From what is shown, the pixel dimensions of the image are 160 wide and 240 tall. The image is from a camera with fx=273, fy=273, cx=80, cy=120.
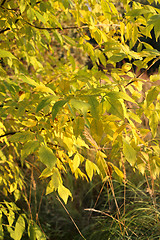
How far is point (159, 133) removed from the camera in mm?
4504

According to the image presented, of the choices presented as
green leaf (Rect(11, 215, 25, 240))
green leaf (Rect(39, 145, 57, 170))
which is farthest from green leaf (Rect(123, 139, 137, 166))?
green leaf (Rect(11, 215, 25, 240))

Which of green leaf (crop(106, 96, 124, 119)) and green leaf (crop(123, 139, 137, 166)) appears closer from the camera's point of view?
green leaf (crop(106, 96, 124, 119))

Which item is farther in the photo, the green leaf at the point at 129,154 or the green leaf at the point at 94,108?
the green leaf at the point at 129,154

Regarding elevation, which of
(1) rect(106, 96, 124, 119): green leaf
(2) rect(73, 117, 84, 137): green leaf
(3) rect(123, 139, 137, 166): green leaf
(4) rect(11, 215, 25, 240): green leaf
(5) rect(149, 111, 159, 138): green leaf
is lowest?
(4) rect(11, 215, 25, 240): green leaf

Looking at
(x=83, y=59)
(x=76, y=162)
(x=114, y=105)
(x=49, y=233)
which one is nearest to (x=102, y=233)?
(x=49, y=233)

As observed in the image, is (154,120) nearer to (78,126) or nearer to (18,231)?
(78,126)

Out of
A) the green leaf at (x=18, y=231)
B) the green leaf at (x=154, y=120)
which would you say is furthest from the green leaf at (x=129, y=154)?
the green leaf at (x=18, y=231)

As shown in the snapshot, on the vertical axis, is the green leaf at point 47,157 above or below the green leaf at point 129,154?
above

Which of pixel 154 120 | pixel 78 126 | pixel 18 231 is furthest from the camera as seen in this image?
pixel 18 231

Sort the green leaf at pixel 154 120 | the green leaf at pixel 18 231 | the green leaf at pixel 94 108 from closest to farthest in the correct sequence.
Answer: the green leaf at pixel 94 108, the green leaf at pixel 154 120, the green leaf at pixel 18 231

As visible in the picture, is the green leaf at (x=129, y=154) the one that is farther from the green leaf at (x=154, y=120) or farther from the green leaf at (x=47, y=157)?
the green leaf at (x=47, y=157)

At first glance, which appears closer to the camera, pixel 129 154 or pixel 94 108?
pixel 94 108

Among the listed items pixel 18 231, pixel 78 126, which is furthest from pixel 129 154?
pixel 18 231

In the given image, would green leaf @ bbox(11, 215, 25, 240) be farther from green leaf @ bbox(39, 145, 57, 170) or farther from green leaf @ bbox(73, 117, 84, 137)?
green leaf @ bbox(73, 117, 84, 137)
